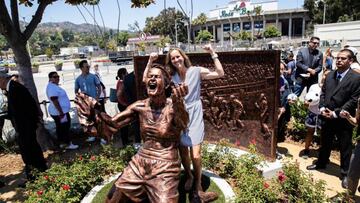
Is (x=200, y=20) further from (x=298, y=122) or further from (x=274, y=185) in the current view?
(x=274, y=185)

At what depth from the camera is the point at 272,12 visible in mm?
71250

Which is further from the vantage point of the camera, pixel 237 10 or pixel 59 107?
pixel 237 10

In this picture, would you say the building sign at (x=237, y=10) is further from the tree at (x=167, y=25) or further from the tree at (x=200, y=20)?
the tree at (x=167, y=25)

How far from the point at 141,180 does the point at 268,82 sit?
3014 millimetres

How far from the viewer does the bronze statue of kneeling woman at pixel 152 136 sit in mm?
3115

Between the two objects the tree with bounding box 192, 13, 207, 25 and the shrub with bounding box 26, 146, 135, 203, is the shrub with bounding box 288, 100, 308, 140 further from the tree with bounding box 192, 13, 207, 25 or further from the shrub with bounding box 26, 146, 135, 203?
the tree with bounding box 192, 13, 207, 25

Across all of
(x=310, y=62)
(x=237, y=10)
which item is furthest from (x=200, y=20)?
(x=310, y=62)

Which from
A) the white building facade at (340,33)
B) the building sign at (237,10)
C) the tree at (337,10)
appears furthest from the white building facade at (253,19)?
the white building facade at (340,33)

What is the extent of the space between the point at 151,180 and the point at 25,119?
3072 millimetres

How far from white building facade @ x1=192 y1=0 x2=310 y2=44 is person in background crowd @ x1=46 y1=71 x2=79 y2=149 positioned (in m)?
66.3

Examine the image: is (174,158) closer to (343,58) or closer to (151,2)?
(343,58)

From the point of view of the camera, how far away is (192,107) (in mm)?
3824

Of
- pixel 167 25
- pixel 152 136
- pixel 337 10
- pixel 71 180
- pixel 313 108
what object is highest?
pixel 167 25

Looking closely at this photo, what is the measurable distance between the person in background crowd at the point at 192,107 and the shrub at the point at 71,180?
1571 millimetres
